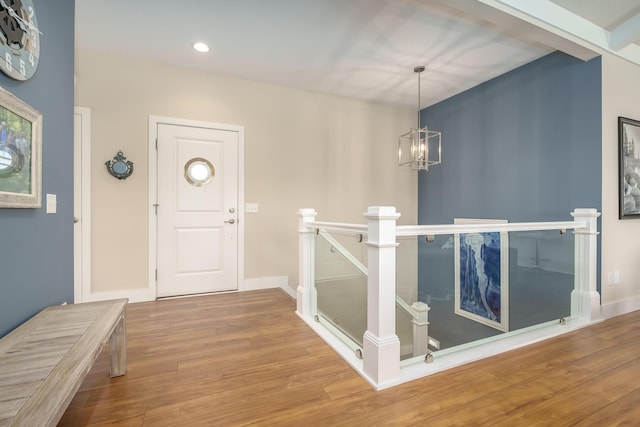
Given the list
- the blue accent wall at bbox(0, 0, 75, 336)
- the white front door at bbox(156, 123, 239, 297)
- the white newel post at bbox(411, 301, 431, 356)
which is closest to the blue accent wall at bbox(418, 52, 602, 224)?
the white newel post at bbox(411, 301, 431, 356)

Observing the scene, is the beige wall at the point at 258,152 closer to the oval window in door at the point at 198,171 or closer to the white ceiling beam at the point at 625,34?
the oval window in door at the point at 198,171

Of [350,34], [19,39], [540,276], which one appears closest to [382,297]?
[540,276]

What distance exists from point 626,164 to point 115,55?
17.2ft

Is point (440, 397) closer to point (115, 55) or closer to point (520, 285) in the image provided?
point (520, 285)

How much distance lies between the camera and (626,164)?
2.80m

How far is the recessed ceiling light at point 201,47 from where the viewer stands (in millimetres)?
2854

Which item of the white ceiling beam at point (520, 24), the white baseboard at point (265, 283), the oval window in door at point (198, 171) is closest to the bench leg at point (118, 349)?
the white baseboard at point (265, 283)

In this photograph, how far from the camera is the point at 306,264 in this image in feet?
8.97

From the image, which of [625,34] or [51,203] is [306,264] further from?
[625,34]

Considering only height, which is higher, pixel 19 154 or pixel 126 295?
pixel 19 154

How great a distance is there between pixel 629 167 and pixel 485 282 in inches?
73.8

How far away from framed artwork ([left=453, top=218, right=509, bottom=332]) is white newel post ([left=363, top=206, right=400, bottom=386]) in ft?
2.83

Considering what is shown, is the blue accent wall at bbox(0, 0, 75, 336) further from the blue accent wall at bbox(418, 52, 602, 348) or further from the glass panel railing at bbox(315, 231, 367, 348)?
the blue accent wall at bbox(418, 52, 602, 348)

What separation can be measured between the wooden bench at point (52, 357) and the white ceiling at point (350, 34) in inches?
91.6
